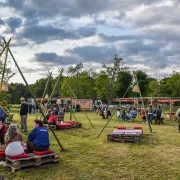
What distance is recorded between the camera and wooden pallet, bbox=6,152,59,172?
7.84 metres

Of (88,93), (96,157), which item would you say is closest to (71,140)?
(96,157)

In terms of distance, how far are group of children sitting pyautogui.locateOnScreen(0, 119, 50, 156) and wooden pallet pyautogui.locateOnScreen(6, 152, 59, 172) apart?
0.30 metres

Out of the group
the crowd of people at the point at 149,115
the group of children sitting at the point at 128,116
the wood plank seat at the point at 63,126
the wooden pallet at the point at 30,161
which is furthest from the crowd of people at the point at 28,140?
the group of children sitting at the point at 128,116

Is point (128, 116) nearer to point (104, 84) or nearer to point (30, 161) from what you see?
point (30, 161)

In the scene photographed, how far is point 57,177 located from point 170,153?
555 cm

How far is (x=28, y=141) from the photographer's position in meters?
9.16

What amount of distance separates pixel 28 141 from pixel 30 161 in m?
1.10

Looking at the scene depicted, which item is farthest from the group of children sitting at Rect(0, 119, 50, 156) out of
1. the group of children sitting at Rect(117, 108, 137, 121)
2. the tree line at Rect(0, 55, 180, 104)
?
the tree line at Rect(0, 55, 180, 104)

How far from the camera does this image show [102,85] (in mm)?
62344

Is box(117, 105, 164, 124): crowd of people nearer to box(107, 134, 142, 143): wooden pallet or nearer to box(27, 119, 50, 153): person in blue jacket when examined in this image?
box(107, 134, 142, 143): wooden pallet

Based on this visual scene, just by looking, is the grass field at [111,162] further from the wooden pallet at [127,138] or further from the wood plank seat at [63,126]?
the wood plank seat at [63,126]

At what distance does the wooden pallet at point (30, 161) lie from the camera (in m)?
7.84

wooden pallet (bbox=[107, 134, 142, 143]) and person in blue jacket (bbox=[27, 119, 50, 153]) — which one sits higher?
person in blue jacket (bbox=[27, 119, 50, 153])

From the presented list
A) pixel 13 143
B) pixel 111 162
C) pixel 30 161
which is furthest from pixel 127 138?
pixel 13 143
